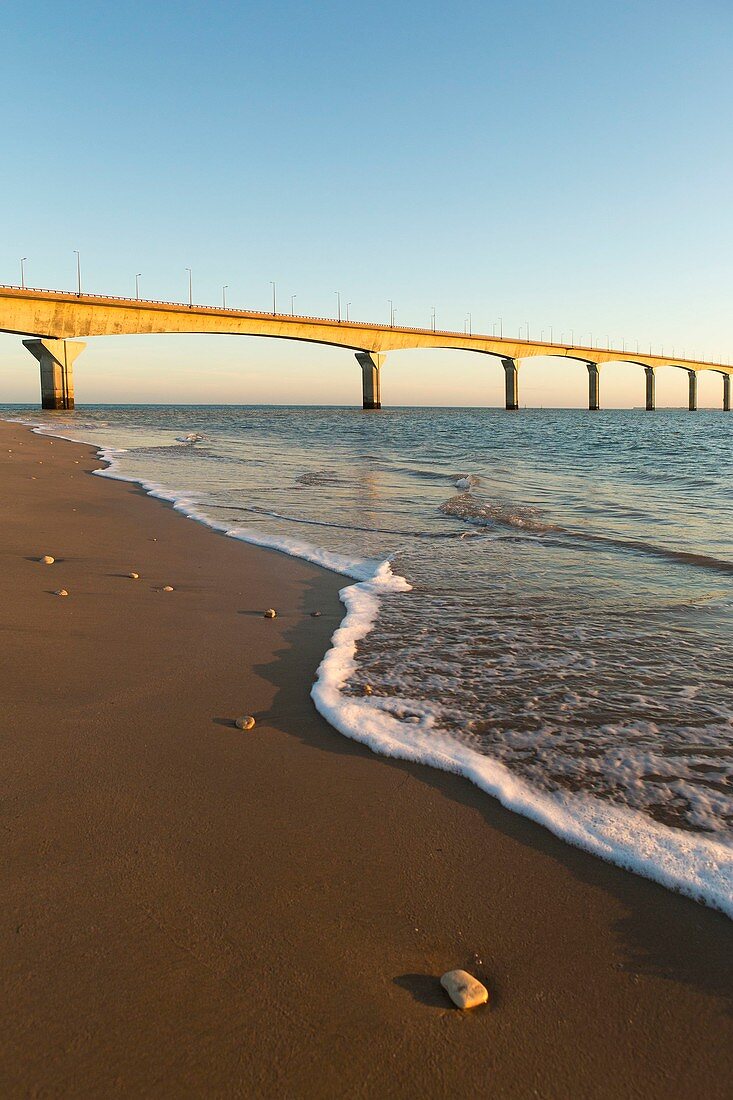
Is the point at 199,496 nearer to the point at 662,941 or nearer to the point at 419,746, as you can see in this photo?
the point at 419,746

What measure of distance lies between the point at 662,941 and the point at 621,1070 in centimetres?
47

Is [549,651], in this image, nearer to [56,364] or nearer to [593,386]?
[56,364]

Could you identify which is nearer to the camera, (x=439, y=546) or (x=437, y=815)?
(x=437, y=815)

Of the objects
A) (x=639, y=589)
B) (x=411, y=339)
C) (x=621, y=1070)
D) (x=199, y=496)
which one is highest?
(x=411, y=339)

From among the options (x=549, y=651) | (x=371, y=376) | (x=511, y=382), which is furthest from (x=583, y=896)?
(x=511, y=382)

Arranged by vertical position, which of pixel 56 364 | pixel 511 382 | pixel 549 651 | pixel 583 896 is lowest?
pixel 583 896

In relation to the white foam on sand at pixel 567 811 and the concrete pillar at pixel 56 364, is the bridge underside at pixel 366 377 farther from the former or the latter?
the white foam on sand at pixel 567 811

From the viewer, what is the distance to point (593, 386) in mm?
102188

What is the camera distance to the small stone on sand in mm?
1546

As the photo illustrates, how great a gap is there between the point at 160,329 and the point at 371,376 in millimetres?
26970

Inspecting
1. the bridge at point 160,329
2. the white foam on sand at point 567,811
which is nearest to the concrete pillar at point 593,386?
the bridge at point 160,329

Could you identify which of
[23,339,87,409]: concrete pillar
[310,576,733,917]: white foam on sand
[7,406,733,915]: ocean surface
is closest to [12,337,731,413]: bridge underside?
[23,339,87,409]: concrete pillar

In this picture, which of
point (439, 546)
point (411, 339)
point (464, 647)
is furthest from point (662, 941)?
point (411, 339)

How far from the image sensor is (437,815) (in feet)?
7.75
